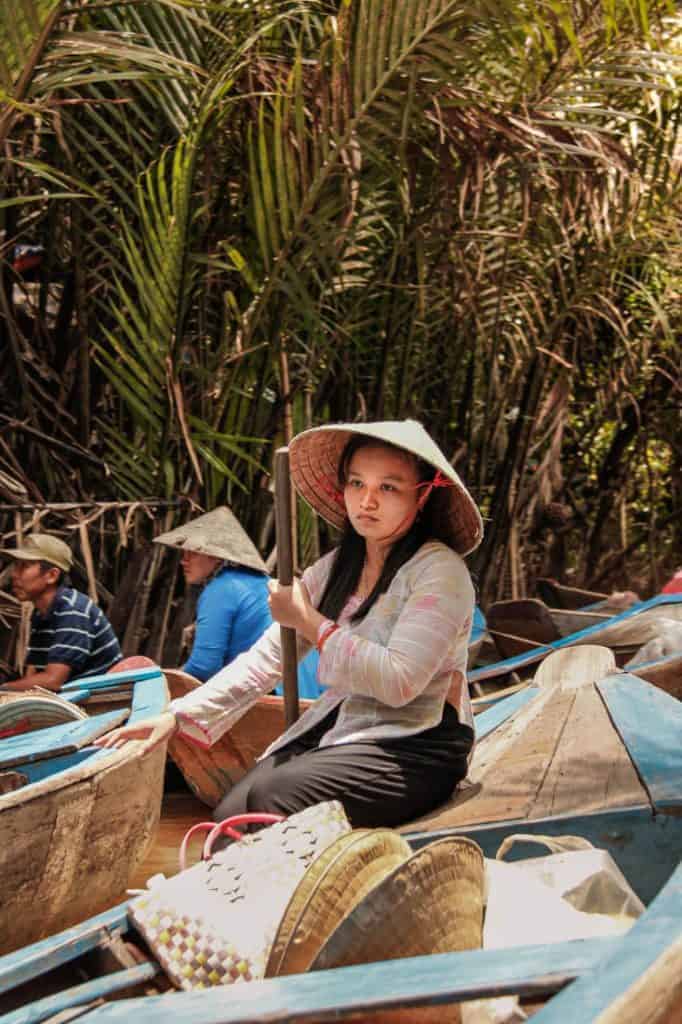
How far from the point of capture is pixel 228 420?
18.2 ft

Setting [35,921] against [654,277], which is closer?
[35,921]

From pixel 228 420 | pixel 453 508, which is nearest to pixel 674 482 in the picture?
pixel 228 420

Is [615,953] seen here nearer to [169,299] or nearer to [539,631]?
[169,299]

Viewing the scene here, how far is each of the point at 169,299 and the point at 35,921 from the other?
9.01 feet

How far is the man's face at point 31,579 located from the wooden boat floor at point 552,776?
185cm

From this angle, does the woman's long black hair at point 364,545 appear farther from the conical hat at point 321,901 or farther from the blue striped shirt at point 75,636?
the blue striped shirt at point 75,636

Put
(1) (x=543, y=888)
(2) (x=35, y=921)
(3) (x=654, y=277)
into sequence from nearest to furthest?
(1) (x=543, y=888) < (2) (x=35, y=921) < (3) (x=654, y=277)

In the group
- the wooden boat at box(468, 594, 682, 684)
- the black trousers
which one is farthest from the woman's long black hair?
the wooden boat at box(468, 594, 682, 684)

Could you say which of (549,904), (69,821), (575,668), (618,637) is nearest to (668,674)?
(575,668)

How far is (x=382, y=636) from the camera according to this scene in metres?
2.83

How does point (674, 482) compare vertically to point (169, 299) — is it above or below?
below

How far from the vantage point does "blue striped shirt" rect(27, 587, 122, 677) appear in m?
4.67

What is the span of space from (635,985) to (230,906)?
2.21 ft

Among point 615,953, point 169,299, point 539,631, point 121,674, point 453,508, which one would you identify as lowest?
point 539,631
